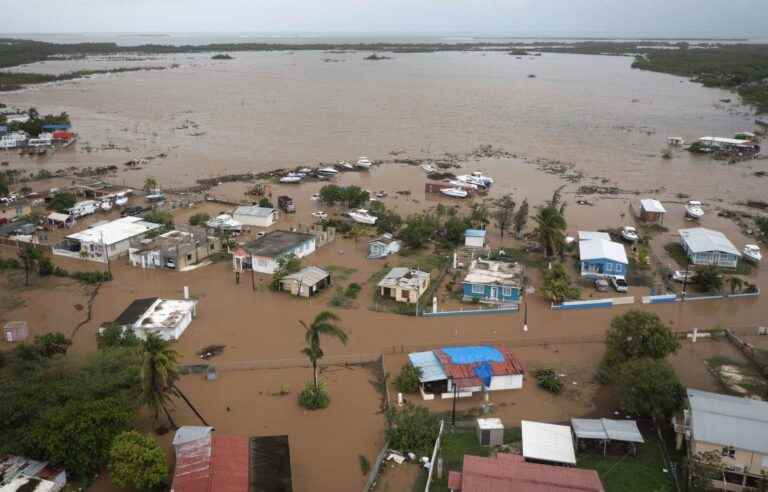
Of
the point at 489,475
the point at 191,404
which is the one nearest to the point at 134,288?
the point at 191,404

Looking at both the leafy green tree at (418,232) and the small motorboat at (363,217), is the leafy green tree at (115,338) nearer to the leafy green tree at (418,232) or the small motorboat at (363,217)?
the leafy green tree at (418,232)

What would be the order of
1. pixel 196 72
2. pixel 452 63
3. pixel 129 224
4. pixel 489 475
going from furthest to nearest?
pixel 452 63
pixel 196 72
pixel 129 224
pixel 489 475

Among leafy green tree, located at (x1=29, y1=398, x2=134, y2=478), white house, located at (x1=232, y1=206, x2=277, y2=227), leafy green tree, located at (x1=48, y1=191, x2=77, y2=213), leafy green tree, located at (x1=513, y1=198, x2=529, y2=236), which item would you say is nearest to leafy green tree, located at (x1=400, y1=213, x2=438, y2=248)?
leafy green tree, located at (x1=513, y1=198, x2=529, y2=236)

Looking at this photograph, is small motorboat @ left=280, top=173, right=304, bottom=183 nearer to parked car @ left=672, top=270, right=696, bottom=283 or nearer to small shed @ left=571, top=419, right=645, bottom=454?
parked car @ left=672, top=270, right=696, bottom=283

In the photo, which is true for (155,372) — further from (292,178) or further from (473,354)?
(292,178)

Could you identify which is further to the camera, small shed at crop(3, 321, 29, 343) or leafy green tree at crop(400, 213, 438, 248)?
leafy green tree at crop(400, 213, 438, 248)

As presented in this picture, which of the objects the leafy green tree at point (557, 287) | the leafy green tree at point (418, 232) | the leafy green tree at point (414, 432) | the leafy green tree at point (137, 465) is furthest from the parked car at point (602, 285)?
the leafy green tree at point (137, 465)

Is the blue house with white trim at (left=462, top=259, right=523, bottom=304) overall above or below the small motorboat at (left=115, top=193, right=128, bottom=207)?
below

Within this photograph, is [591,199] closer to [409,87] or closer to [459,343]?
[459,343]
